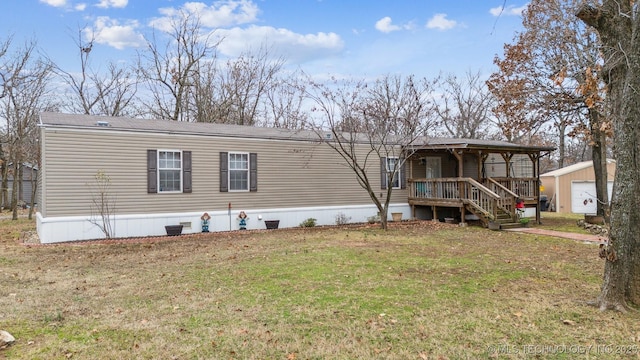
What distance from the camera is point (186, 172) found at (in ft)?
40.1

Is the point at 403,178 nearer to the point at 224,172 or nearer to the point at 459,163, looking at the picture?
the point at 459,163

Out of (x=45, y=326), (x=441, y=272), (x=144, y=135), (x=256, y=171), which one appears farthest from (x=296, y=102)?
(x=45, y=326)

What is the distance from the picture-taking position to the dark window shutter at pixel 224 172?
42.2 ft

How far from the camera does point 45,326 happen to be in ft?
14.2

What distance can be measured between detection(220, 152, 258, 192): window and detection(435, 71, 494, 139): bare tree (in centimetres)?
2132

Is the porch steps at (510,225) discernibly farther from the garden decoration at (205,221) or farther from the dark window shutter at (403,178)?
the garden decoration at (205,221)

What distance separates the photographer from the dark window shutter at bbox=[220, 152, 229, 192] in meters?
12.9

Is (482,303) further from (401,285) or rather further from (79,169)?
(79,169)

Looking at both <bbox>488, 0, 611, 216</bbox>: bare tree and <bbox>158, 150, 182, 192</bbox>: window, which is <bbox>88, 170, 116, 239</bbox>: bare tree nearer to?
<bbox>158, 150, 182, 192</bbox>: window

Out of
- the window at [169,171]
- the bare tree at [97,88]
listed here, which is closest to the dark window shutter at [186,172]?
the window at [169,171]

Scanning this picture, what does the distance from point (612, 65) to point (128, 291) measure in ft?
22.9

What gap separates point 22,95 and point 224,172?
17.9 meters

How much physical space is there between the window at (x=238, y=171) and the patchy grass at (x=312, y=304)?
13.9ft

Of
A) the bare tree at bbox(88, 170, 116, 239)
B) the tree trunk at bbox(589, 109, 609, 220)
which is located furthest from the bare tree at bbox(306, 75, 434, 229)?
the bare tree at bbox(88, 170, 116, 239)
